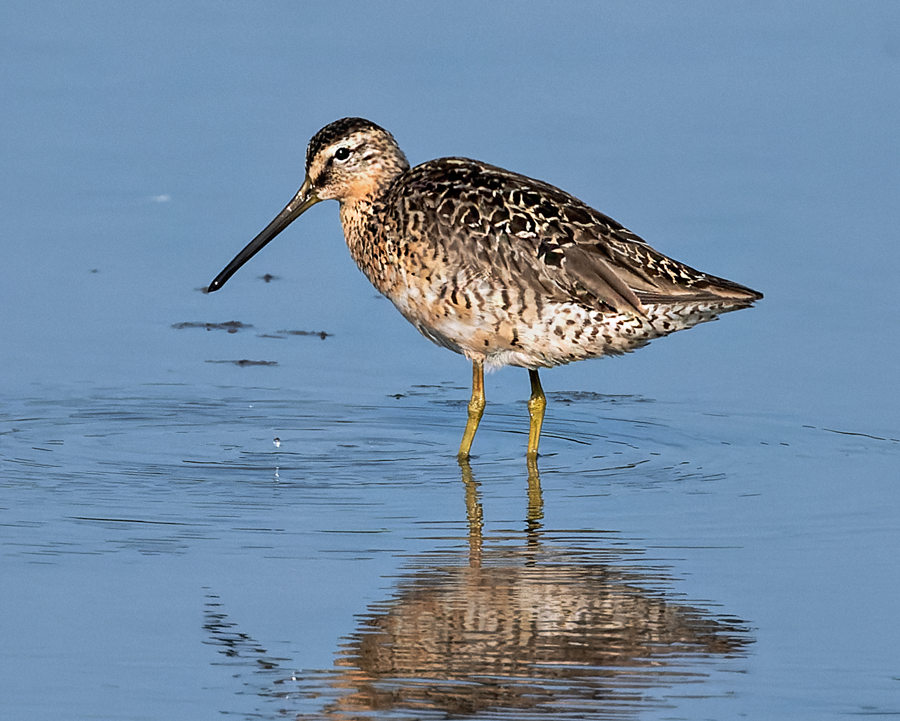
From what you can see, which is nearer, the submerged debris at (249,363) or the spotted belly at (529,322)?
the spotted belly at (529,322)

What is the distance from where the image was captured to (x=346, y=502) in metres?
6.74

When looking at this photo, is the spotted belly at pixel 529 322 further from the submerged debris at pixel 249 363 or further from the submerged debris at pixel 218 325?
the submerged debris at pixel 218 325

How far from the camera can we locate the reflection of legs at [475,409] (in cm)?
763

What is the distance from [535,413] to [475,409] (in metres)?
0.26

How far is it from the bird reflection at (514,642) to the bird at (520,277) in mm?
1435

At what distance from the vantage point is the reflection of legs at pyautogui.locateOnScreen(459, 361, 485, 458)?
25.0ft

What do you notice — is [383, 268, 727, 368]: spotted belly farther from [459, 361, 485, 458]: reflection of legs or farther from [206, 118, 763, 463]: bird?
[459, 361, 485, 458]: reflection of legs

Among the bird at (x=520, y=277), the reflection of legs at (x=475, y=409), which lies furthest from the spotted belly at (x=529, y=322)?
the reflection of legs at (x=475, y=409)

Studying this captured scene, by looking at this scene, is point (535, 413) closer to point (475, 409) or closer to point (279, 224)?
point (475, 409)

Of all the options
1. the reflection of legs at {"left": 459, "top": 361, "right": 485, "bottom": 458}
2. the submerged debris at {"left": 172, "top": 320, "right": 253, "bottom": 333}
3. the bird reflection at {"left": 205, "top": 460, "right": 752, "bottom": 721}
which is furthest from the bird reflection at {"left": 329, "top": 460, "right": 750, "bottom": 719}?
the submerged debris at {"left": 172, "top": 320, "right": 253, "bottom": 333}

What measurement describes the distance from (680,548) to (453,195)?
2.15m

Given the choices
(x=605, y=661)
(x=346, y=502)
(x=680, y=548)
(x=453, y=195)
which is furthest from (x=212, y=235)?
(x=605, y=661)

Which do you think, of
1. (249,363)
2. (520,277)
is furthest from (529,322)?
(249,363)

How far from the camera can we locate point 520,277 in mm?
7523
